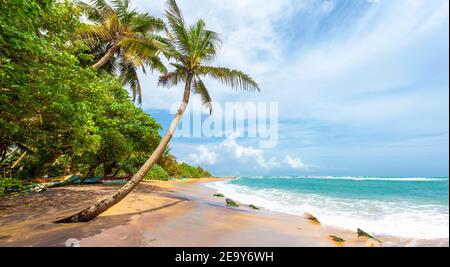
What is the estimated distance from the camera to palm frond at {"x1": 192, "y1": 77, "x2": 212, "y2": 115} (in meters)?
9.86

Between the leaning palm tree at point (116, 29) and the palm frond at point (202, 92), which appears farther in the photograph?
the leaning palm tree at point (116, 29)

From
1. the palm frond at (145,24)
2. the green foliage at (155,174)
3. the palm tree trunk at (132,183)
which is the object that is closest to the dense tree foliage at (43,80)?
the palm tree trunk at (132,183)

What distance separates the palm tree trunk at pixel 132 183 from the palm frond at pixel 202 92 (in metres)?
0.78

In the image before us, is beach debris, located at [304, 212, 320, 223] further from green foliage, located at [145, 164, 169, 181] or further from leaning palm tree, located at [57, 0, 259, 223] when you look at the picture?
green foliage, located at [145, 164, 169, 181]

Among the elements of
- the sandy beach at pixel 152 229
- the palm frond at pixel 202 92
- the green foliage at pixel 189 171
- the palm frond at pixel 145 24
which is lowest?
the green foliage at pixel 189 171

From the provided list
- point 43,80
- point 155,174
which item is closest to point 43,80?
point 43,80

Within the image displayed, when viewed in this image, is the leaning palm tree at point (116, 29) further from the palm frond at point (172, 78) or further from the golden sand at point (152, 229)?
the golden sand at point (152, 229)

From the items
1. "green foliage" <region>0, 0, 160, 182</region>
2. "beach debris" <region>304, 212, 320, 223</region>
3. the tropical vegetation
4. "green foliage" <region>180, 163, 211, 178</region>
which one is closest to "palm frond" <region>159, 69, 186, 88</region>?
the tropical vegetation

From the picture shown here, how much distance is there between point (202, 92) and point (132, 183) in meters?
4.89

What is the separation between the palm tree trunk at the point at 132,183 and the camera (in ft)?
19.7
